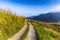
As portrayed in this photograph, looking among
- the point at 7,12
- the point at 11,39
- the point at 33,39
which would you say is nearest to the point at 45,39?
the point at 33,39

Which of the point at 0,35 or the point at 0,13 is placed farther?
the point at 0,13

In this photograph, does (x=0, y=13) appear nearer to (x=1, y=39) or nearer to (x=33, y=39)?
(x=33, y=39)

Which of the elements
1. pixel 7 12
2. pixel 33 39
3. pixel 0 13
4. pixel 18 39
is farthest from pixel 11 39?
pixel 7 12

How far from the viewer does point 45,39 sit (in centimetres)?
2117

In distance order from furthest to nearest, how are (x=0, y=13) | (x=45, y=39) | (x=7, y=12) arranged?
(x=7, y=12) → (x=0, y=13) → (x=45, y=39)

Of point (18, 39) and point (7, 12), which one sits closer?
point (18, 39)

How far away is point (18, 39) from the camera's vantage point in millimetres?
21266

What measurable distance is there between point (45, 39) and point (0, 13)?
24.7ft

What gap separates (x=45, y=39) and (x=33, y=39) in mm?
1747

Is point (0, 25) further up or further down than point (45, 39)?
further up

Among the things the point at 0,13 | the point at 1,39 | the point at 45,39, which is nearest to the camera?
the point at 1,39

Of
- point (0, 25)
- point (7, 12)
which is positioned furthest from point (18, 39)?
point (7, 12)

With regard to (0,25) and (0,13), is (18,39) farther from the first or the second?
(0,13)

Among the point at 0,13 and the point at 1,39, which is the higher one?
the point at 0,13
